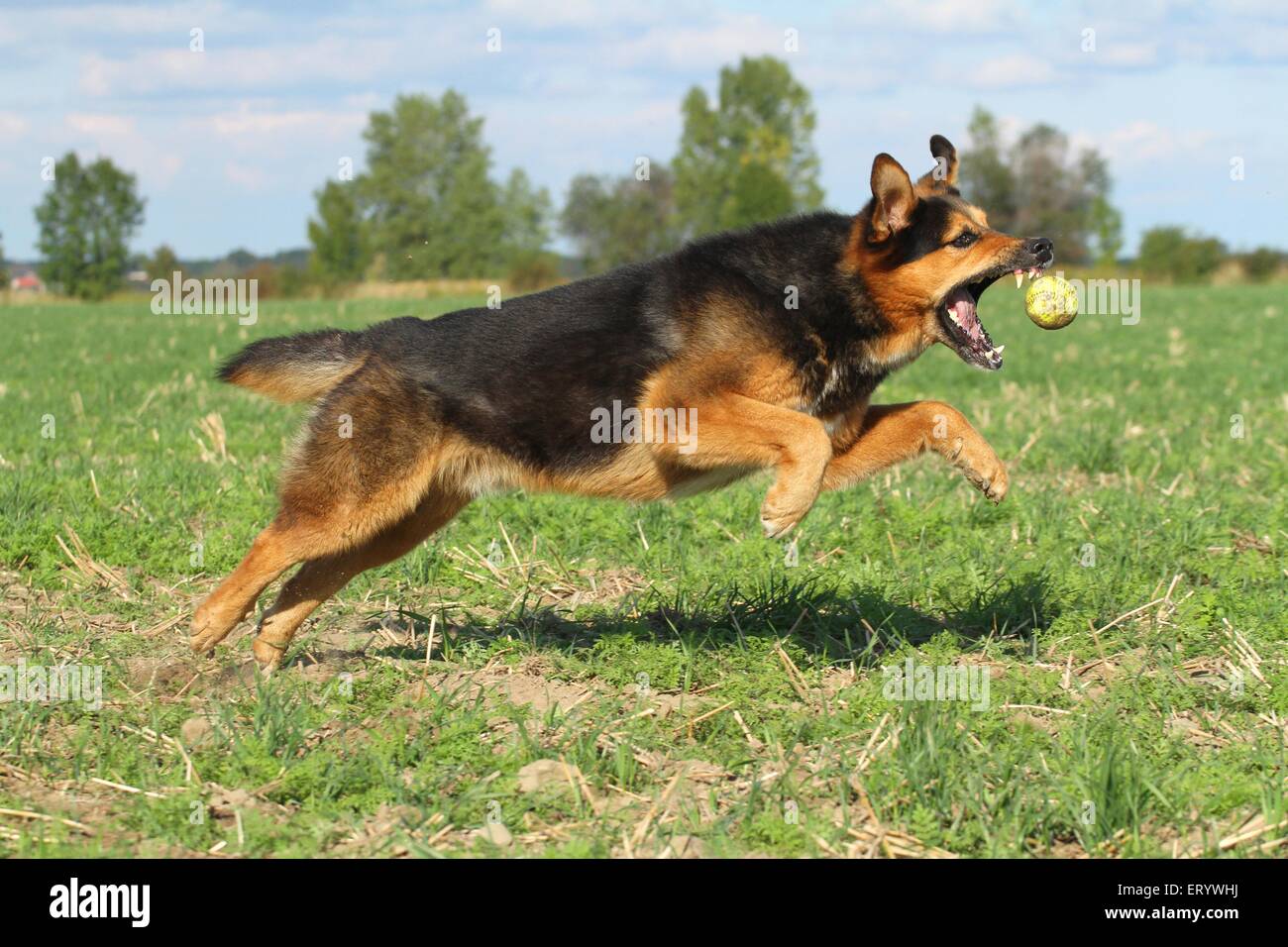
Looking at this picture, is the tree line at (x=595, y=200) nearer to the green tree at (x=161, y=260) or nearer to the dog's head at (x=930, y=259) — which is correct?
the green tree at (x=161, y=260)

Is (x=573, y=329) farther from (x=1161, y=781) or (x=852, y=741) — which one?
(x=1161, y=781)

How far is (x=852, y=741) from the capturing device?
4711 millimetres

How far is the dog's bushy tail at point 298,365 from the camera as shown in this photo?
18.9ft

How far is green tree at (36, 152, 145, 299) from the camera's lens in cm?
8231

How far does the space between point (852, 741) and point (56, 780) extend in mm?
2863

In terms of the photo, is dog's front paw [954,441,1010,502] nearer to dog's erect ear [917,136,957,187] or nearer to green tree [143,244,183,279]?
dog's erect ear [917,136,957,187]

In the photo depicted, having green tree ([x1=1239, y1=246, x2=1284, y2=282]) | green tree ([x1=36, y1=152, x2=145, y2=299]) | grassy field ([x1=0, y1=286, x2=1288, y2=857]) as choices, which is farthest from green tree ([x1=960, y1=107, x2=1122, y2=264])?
grassy field ([x1=0, y1=286, x2=1288, y2=857])

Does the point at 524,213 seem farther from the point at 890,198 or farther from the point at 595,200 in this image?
the point at 890,198

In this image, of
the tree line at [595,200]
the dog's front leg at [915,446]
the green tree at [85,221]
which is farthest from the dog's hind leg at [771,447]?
the green tree at [85,221]

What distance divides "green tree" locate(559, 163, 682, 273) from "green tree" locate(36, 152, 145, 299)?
30575 mm

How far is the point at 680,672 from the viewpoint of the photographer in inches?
211

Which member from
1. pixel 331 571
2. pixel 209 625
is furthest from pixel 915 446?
pixel 209 625

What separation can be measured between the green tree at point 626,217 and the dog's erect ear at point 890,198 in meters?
59.7
